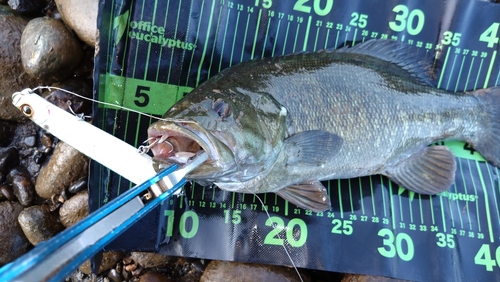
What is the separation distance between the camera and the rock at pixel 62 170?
8.56 feet

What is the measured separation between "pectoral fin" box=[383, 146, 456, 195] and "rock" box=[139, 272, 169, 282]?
1.82 meters

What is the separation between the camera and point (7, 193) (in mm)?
2729

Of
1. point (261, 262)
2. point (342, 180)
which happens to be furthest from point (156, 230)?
point (342, 180)

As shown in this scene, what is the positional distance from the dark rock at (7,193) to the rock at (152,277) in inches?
47.9

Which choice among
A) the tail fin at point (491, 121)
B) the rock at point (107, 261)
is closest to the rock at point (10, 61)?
the rock at point (107, 261)

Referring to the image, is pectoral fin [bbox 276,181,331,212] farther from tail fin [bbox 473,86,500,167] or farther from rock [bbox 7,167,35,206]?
rock [bbox 7,167,35,206]

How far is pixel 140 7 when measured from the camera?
2.37 m

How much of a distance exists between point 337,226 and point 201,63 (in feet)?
5.06

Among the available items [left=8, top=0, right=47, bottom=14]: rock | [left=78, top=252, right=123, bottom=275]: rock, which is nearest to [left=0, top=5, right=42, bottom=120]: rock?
[left=8, top=0, right=47, bottom=14]: rock

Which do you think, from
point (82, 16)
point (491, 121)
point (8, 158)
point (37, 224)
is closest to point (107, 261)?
point (37, 224)

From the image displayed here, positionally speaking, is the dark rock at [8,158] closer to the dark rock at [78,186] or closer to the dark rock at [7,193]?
the dark rock at [7,193]

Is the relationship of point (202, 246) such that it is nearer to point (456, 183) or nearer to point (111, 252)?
point (111, 252)

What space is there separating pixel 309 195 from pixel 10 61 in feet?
8.06

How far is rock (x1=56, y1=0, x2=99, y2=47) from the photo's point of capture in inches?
100.0
